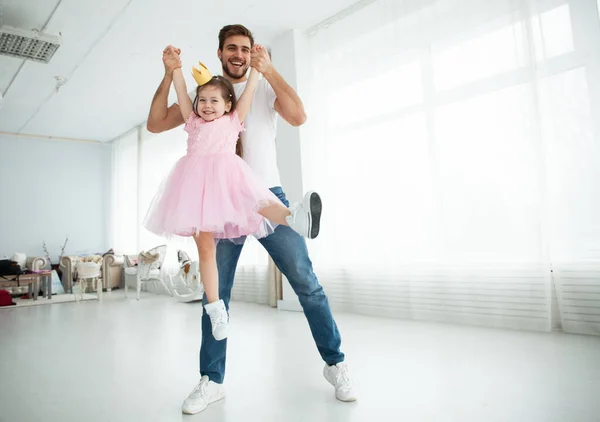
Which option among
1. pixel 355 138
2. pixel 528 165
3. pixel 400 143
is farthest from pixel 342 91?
pixel 528 165

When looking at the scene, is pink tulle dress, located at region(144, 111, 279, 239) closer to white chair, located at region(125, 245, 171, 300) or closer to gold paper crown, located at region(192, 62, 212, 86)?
gold paper crown, located at region(192, 62, 212, 86)

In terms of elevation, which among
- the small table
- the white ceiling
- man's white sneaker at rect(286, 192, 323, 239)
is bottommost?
the small table

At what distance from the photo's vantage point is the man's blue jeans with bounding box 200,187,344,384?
5.44 ft

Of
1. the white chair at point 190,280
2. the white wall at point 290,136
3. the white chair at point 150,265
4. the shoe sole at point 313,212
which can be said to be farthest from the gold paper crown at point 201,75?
the white chair at point 150,265

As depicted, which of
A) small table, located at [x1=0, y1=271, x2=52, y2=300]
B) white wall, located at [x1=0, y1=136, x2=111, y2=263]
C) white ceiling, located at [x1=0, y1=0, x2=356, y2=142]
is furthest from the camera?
white wall, located at [x1=0, y1=136, x2=111, y2=263]

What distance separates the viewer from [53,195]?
8.09 metres

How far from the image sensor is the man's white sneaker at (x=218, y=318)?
153cm

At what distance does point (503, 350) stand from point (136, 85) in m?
5.50

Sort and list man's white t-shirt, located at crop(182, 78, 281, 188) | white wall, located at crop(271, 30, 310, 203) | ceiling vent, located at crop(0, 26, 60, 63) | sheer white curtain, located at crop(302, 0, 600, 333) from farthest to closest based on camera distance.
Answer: white wall, located at crop(271, 30, 310, 203)
ceiling vent, located at crop(0, 26, 60, 63)
sheer white curtain, located at crop(302, 0, 600, 333)
man's white t-shirt, located at crop(182, 78, 281, 188)

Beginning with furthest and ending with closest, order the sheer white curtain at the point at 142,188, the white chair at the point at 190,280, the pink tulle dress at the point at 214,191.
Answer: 1. the sheer white curtain at the point at 142,188
2. the white chair at the point at 190,280
3. the pink tulle dress at the point at 214,191

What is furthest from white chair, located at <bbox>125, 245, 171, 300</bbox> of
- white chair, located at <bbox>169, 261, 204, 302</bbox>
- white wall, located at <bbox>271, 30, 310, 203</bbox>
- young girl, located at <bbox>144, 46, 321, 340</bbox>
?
young girl, located at <bbox>144, 46, 321, 340</bbox>

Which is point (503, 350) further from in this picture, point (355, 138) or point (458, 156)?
point (355, 138)

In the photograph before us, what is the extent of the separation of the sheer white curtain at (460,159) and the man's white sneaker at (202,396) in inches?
85.6

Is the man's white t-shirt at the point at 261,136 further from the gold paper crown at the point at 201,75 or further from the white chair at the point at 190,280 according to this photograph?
the white chair at the point at 190,280
